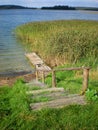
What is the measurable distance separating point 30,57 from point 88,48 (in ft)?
15.5

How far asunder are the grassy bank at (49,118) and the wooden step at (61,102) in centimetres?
21

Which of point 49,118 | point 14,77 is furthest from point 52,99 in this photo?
point 14,77

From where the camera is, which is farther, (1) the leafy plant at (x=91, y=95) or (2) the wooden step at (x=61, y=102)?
(1) the leafy plant at (x=91, y=95)

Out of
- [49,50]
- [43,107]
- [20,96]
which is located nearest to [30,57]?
[49,50]

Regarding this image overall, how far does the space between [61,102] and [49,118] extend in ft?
3.13

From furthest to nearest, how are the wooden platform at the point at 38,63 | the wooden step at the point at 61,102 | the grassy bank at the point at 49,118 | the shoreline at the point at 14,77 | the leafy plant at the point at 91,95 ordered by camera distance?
the wooden platform at the point at 38,63 → the shoreline at the point at 14,77 → the leafy plant at the point at 91,95 → the wooden step at the point at 61,102 → the grassy bank at the point at 49,118

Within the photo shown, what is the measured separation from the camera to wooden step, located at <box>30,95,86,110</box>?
812 cm

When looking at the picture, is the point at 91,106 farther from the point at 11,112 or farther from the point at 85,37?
the point at 85,37

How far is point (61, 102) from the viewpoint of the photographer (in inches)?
329

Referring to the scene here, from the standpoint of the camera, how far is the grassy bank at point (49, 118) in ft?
23.6

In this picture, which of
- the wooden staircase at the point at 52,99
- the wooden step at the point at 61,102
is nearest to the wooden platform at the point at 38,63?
the wooden staircase at the point at 52,99

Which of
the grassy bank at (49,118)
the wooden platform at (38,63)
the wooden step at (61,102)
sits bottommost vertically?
the wooden platform at (38,63)

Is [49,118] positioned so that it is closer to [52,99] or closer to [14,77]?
[52,99]

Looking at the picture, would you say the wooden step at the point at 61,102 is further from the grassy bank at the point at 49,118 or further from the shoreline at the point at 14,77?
the shoreline at the point at 14,77
